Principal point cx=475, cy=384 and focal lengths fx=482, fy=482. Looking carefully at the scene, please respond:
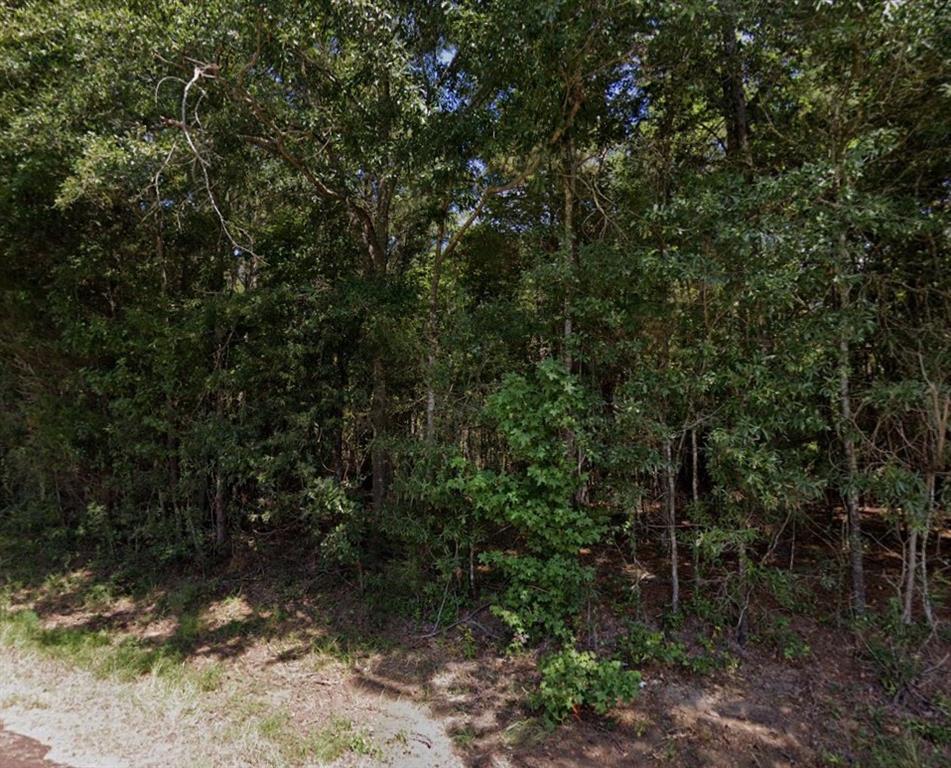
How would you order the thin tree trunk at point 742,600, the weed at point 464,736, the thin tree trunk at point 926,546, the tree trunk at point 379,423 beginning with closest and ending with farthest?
the weed at point 464,736 → the thin tree trunk at point 926,546 → the thin tree trunk at point 742,600 → the tree trunk at point 379,423

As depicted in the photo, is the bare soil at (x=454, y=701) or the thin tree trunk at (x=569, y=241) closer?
the bare soil at (x=454, y=701)

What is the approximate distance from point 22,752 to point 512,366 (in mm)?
3673

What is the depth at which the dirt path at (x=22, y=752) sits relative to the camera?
2.53 metres

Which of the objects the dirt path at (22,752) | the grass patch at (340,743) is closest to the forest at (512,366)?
the grass patch at (340,743)

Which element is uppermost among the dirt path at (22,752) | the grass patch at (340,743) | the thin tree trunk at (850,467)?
the thin tree trunk at (850,467)

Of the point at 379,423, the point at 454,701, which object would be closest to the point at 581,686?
the point at 454,701

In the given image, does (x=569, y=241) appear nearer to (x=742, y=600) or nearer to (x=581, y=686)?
(x=742, y=600)

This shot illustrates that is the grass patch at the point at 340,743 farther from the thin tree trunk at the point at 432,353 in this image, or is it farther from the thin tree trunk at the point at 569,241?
the thin tree trunk at the point at 569,241

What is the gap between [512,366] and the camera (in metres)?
3.78

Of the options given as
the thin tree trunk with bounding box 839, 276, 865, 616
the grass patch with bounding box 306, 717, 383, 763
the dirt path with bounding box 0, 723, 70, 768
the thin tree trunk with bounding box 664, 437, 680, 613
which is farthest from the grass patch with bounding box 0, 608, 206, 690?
the thin tree trunk with bounding box 839, 276, 865, 616

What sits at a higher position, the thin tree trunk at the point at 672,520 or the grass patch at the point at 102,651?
the thin tree trunk at the point at 672,520

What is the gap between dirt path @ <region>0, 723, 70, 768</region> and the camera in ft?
8.29

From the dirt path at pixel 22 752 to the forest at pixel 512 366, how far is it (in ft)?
0.39

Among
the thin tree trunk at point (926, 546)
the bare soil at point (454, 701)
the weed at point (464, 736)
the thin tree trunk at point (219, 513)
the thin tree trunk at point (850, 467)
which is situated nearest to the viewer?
the bare soil at point (454, 701)
